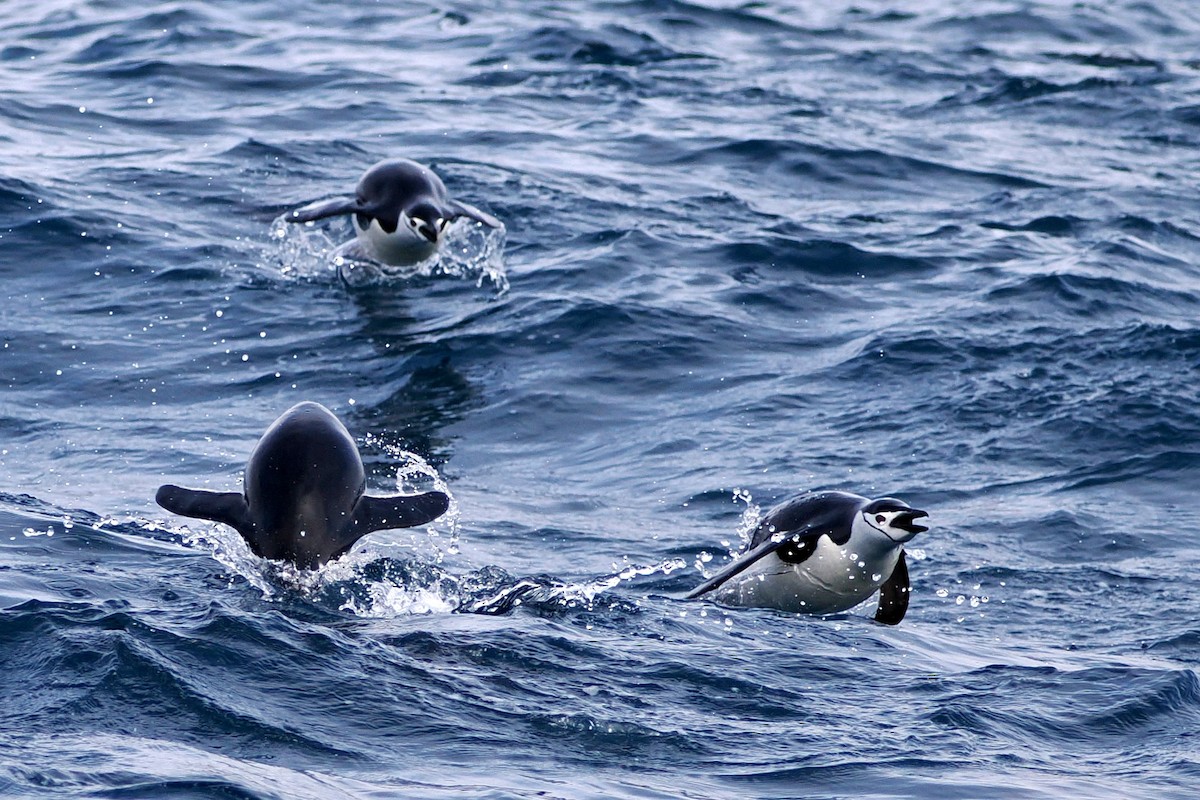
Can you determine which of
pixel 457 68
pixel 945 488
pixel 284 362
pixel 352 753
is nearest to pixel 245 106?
pixel 457 68

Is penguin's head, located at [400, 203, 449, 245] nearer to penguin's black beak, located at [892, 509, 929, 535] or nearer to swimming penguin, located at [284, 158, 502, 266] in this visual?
swimming penguin, located at [284, 158, 502, 266]

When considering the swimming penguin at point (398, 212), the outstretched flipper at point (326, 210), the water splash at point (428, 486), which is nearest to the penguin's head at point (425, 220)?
the swimming penguin at point (398, 212)

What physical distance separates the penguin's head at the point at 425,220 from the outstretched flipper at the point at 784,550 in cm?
555

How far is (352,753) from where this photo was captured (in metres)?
6.21

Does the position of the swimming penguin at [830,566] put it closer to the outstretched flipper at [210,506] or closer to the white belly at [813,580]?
the white belly at [813,580]

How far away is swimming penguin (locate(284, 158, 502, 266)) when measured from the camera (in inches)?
557

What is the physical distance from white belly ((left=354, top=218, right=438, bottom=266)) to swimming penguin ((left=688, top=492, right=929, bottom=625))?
5.75m

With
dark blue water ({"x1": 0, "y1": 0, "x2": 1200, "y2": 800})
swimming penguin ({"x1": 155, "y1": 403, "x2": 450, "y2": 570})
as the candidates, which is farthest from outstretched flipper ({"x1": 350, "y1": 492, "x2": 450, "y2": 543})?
dark blue water ({"x1": 0, "y1": 0, "x2": 1200, "y2": 800})

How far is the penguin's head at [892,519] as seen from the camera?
8812mm

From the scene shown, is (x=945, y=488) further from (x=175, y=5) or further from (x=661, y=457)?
(x=175, y=5)

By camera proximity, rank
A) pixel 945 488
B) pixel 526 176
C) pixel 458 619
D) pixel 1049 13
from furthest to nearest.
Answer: pixel 1049 13, pixel 526 176, pixel 945 488, pixel 458 619

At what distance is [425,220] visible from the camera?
14.1m

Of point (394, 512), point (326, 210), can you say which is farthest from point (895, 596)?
point (326, 210)

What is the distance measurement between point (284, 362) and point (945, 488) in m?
4.61
